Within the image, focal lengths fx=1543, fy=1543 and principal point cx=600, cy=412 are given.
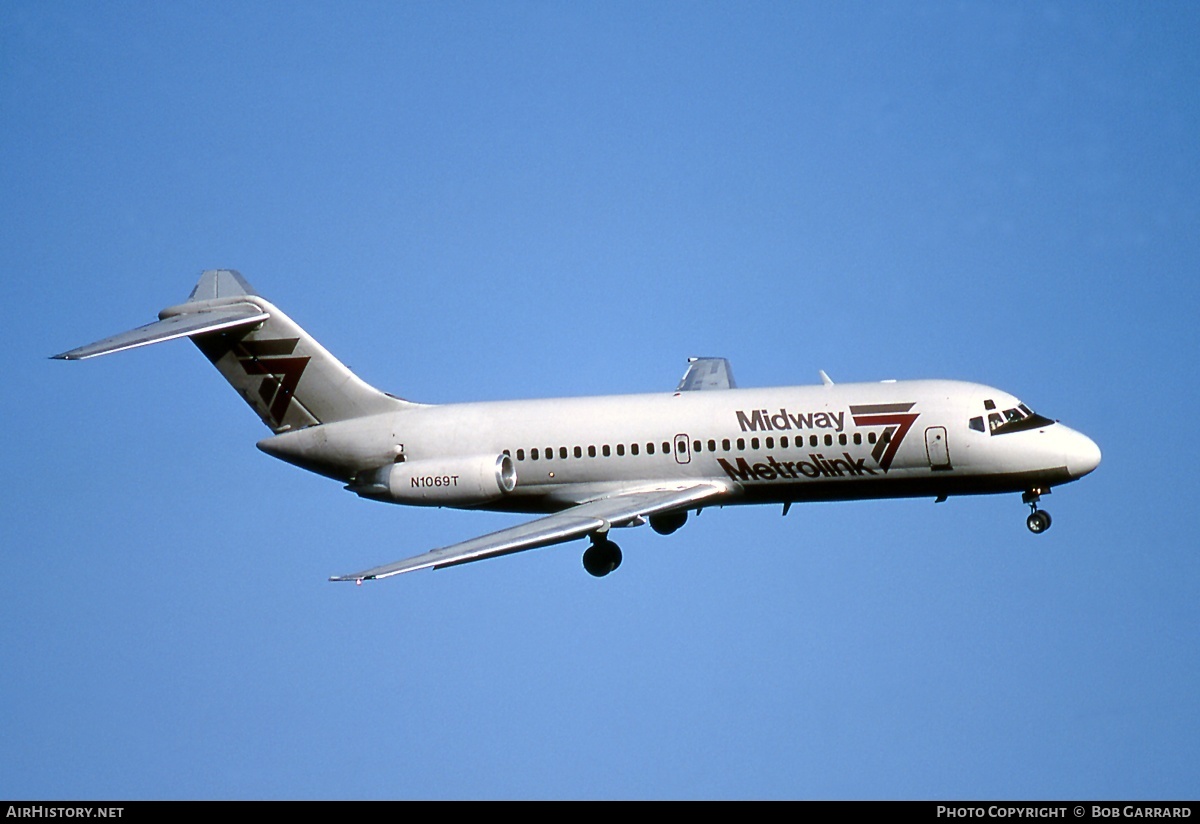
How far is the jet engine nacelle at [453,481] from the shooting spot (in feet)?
130

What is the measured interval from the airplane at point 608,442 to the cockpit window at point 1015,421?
0.11 ft

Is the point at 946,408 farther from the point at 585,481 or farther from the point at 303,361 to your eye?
the point at 303,361

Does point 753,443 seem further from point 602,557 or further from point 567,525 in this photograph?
point 567,525

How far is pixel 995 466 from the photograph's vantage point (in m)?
37.0

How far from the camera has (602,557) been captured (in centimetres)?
3909

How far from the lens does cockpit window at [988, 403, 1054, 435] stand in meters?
37.1

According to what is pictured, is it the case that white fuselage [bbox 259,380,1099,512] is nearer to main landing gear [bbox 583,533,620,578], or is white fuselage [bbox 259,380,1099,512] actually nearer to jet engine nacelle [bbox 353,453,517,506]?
jet engine nacelle [bbox 353,453,517,506]

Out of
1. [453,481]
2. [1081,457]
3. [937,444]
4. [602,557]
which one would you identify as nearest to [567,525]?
[602,557]

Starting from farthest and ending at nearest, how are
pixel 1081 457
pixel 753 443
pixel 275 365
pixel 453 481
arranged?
pixel 275 365 → pixel 453 481 → pixel 753 443 → pixel 1081 457

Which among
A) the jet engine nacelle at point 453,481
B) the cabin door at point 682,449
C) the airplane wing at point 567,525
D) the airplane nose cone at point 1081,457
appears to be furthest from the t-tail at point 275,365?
the airplane nose cone at point 1081,457

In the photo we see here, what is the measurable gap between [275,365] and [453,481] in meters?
6.34

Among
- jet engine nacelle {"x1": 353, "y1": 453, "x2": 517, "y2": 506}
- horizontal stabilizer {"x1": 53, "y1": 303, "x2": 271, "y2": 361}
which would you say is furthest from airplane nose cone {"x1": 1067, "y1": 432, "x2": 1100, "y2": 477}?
horizontal stabilizer {"x1": 53, "y1": 303, "x2": 271, "y2": 361}

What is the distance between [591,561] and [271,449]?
968 cm
